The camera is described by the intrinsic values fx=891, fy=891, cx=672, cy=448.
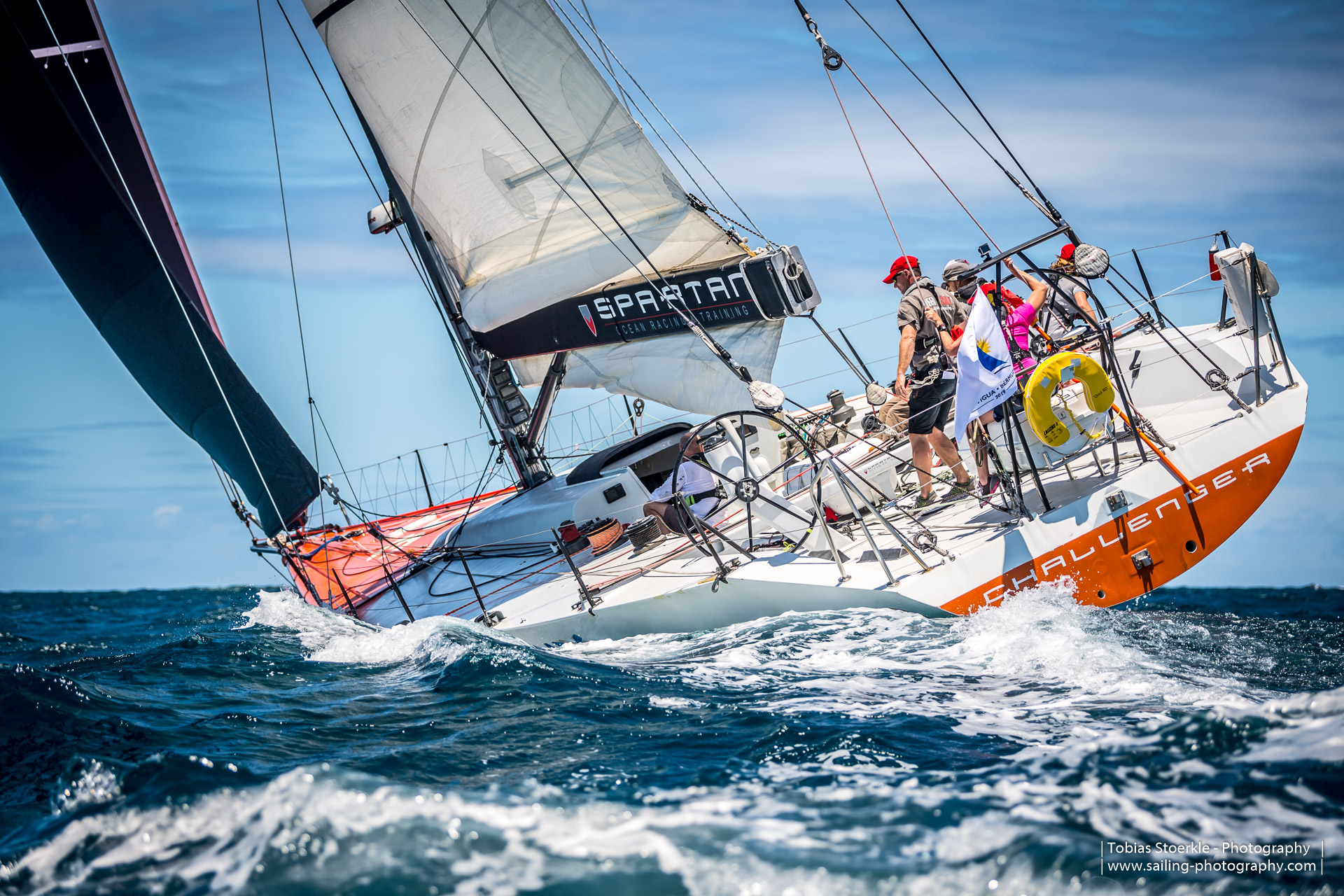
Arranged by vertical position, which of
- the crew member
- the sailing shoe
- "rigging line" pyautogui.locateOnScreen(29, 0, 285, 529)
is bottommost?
the sailing shoe

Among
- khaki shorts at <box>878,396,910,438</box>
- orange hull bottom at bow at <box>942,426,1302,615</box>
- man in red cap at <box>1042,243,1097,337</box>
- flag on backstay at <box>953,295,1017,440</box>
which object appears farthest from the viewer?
man in red cap at <box>1042,243,1097,337</box>

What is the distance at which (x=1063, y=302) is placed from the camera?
6.74m

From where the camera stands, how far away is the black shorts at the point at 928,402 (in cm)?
545

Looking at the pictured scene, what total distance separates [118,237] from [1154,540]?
8.59 meters

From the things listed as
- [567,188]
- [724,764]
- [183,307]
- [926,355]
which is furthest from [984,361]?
[183,307]

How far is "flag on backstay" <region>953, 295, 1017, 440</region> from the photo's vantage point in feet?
14.3

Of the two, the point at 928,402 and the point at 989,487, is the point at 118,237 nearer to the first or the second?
the point at 928,402

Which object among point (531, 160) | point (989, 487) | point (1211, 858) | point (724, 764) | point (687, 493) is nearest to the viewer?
point (1211, 858)

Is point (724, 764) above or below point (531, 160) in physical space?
below

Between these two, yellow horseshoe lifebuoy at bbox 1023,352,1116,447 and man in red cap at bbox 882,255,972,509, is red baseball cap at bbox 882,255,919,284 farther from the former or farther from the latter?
yellow horseshoe lifebuoy at bbox 1023,352,1116,447

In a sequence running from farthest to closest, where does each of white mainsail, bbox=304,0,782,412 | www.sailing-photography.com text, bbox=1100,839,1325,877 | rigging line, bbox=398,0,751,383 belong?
white mainsail, bbox=304,0,782,412 < rigging line, bbox=398,0,751,383 < www.sailing-photography.com text, bbox=1100,839,1325,877

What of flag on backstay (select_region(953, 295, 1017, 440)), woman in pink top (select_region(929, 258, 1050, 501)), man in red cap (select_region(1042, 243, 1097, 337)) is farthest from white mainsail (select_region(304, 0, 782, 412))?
flag on backstay (select_region(953, 295, 1017, 440))

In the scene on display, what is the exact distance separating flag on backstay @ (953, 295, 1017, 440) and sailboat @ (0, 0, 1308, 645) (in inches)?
6.8

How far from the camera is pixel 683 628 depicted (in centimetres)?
553
